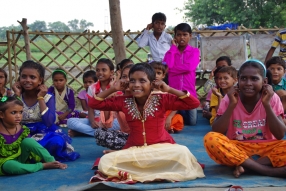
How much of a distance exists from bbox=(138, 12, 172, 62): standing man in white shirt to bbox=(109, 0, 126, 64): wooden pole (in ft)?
1.16

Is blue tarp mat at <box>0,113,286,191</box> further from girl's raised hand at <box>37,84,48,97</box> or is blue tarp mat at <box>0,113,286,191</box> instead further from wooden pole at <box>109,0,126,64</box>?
wooden pole at <box>109,0,126,64</box>

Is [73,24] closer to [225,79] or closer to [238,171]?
[225,79]

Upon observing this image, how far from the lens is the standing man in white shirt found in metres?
6.28

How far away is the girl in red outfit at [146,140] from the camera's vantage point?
3.16m

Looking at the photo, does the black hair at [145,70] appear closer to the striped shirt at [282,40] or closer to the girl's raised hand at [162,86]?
the girl's raised hand at [162,86]

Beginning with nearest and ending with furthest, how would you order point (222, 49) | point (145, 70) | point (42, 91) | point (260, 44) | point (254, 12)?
1. point (145, 70)
2. point (42, 91)
3. point (222, 49)
4. point (260, 44)
5. point (254, 12)

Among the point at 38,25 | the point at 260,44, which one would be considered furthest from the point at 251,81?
the point at 38,25

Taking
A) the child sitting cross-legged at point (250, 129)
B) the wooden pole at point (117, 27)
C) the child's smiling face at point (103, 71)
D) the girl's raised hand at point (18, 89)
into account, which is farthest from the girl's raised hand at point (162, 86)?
the wooden pole at point (117, 27)

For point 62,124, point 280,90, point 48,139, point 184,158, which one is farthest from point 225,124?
point 62,124

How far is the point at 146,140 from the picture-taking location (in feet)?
11.1

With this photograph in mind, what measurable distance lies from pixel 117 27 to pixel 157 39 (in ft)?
2.27

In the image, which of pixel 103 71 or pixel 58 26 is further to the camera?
pixel 58 26

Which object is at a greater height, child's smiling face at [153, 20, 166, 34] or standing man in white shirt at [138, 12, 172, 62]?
child's smiling face at [153, 20, 166, 34]

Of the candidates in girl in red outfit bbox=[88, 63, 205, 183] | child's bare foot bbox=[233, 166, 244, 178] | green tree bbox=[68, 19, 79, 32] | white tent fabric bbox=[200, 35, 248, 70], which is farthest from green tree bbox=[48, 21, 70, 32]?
child's bare foot bbox=[233, 166, 244, 178]
